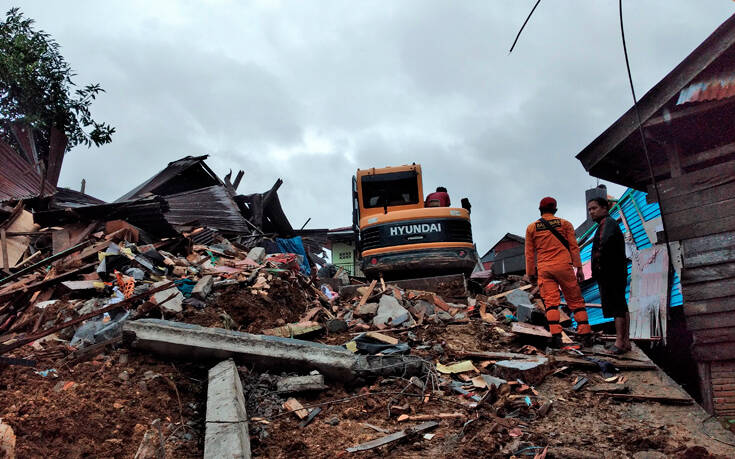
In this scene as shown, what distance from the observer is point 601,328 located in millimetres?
8906

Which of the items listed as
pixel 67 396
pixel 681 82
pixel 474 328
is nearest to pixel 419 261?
pixel 474 328

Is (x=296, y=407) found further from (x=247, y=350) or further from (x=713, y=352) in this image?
(x=713, y=352)

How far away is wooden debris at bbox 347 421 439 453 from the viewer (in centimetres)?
404

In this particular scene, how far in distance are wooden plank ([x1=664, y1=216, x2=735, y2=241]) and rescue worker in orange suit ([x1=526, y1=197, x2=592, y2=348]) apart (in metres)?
1.15

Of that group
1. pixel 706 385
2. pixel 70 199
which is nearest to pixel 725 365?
pixel 706 385

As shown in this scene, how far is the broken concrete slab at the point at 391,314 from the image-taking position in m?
7.90

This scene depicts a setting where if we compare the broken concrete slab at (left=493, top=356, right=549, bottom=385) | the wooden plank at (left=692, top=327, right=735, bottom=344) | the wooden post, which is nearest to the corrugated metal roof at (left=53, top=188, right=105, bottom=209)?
the wooden post

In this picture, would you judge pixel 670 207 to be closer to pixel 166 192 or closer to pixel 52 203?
pixel 52 203

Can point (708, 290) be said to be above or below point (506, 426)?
above

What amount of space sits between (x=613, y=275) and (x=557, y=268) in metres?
0.73

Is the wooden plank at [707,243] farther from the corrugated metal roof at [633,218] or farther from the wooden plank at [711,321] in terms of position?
the corrugated metal roof at [633,218]

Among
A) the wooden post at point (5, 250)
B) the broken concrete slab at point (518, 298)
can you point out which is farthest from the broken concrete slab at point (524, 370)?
the wooden post at point (5, 250)

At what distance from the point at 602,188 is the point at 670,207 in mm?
10953

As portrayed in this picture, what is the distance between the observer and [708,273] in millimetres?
6066
